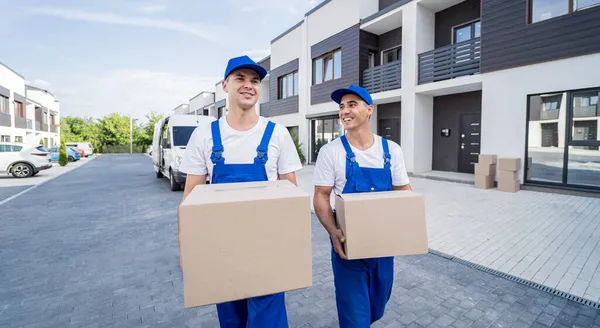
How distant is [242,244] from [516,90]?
10.1m

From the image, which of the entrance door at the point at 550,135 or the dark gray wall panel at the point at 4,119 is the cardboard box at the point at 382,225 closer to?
the entrance door at the point at 550,135

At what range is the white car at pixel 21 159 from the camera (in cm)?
1298

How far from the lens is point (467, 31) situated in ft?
36.1

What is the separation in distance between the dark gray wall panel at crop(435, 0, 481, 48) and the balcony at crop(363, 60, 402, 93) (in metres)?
1.80

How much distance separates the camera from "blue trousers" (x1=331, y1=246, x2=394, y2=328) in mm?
1905

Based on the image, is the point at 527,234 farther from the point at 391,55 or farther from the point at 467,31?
the point at 391,55

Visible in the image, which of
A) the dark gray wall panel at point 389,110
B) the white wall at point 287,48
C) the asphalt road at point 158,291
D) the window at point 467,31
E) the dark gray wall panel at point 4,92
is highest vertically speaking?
the white wall at point 287,48

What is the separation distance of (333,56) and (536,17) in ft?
28.2

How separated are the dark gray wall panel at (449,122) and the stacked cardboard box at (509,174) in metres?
3.08

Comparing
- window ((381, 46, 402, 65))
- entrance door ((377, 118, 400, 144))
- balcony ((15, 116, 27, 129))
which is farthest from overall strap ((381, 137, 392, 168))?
balcony ((15, 116, 27, 129))

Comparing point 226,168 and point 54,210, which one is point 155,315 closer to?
point 226,168

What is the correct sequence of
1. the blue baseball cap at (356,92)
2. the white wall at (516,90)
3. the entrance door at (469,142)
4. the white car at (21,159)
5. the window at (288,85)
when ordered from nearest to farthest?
the blue baseball cap at (356,92) → the white wall at (516,90) → the entrance door at (469,142) → the white car at (21,159) → the window at (288,85)

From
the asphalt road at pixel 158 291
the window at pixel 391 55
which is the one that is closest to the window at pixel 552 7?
the window at pixel 391 55

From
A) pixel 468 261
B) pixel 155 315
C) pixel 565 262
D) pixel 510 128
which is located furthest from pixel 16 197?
pixel 510 128
